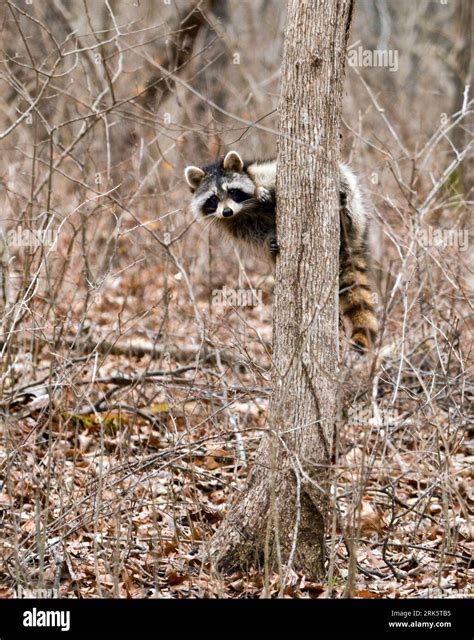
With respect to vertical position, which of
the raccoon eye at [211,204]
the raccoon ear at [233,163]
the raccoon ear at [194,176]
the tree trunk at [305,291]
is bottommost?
the tree trunk at [305,291]

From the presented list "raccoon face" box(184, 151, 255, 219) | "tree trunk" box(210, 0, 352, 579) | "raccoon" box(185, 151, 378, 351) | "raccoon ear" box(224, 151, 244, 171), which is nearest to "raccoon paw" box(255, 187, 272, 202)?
"raccoon" box(185, 151, 378, 351)

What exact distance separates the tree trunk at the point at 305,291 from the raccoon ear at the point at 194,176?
7.37 ft

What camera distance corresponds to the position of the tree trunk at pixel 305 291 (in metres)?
4.78

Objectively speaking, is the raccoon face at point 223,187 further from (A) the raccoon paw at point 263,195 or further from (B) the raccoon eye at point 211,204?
(A) the raccoon paw at point 263,195

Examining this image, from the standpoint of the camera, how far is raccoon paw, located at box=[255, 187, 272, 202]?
6512 millimetres

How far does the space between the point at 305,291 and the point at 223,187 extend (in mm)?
2264

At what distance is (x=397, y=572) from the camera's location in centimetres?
522

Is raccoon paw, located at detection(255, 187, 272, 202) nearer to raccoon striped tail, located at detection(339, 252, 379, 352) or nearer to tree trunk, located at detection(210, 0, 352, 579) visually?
raccoon striped tail, located at detection(339, 252, 379, 352)

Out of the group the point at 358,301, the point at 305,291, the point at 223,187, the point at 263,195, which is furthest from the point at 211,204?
the point at 305,291

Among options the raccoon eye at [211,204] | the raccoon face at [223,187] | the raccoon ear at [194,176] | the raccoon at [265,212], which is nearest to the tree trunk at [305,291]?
the raccoon at [265,212]

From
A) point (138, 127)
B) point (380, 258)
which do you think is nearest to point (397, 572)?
point (380, 258)

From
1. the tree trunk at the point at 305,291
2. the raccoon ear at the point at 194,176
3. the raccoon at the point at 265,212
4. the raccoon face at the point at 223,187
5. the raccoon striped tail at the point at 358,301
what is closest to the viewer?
the tree trunk at the point at 305,291

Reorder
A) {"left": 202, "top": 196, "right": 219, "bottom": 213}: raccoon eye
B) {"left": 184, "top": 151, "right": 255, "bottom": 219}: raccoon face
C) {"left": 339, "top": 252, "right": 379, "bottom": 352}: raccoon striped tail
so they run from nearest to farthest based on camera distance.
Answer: {"left": 339, "top": 252, "right": 379, "bottom": 352}: raccoon striped tail → {"left": 184, "top": 151, "right": 255, "bottom": 219}: raccoon face → {"left": 202, "top": 196, "right": 219, "bottom": 213}: raccoon eye

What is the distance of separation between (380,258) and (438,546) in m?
4.79
